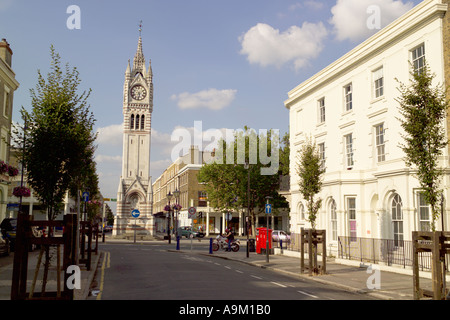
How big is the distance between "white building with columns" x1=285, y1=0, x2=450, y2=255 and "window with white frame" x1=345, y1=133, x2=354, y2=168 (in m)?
0.05

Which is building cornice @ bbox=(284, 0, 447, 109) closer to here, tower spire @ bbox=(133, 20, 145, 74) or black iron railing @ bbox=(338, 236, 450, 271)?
black iron railing @ bbox=(338, 236, 450, 271)

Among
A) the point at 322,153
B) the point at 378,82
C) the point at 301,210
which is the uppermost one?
the point at 378,82

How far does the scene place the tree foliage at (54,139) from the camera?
15.6 meters

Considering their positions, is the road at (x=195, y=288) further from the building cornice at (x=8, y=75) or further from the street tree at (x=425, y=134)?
the building cornice at (x=8, y=75)

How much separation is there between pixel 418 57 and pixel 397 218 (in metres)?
7.63

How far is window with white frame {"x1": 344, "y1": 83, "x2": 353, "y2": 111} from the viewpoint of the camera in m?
25.8

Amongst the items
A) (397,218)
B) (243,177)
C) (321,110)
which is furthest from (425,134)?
(243,177)

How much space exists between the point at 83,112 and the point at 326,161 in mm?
16219

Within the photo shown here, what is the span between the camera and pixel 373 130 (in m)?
23.3

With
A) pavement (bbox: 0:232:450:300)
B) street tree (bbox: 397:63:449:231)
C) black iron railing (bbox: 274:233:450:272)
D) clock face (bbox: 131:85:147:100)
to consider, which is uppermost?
clock face (bbox: 131:85:147:100)

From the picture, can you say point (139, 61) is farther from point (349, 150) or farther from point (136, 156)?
point (349, 150)

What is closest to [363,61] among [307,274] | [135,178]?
[307,274]

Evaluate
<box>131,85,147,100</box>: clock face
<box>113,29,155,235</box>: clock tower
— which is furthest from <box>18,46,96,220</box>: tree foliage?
<box>131,85,147,100</box>: clock face
